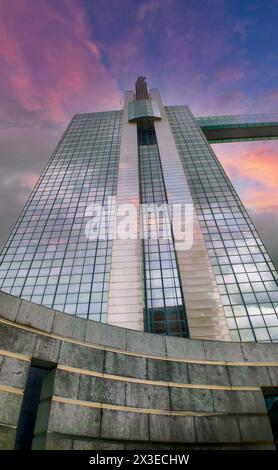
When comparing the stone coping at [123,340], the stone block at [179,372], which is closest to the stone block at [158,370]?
the stone block at [179,372]

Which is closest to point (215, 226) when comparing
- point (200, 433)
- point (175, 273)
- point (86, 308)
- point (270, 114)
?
point (175, 273)

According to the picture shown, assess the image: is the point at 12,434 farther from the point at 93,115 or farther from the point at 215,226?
the point at 93,115

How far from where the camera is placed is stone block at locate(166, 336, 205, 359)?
45.1ft

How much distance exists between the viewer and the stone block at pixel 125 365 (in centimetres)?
1241

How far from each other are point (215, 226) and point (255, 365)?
3229 centimetres

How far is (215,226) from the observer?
1756 inches

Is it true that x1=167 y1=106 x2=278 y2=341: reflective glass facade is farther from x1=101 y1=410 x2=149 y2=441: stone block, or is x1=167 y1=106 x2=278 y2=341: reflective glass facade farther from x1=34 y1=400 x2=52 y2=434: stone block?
x1=34 y1=400 x2=52 y2=434: stone block

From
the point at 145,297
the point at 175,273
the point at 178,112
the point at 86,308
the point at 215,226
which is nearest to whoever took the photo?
the point at 86,308

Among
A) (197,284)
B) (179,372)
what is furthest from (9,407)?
(197,284)

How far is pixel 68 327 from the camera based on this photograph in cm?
1253

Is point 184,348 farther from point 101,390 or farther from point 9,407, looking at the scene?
point 9,407

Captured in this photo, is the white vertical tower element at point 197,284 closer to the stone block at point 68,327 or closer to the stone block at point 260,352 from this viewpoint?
the stone block at point 260,352
